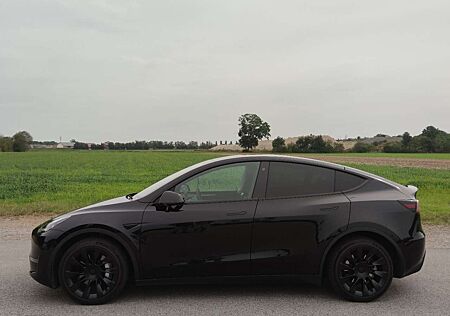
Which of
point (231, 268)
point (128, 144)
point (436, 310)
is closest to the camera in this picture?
point (436, 310)

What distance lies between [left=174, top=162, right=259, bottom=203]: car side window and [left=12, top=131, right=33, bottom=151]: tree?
124m

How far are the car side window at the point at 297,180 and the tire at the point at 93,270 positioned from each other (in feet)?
5.50

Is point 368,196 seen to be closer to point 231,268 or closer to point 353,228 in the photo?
point 353,228

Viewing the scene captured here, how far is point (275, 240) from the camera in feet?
12.8

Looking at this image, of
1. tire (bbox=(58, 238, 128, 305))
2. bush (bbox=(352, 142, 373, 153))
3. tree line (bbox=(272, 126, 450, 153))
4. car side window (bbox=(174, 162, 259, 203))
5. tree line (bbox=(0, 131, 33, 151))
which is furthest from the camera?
tree line (bbox=(0, 131, 33, 151))

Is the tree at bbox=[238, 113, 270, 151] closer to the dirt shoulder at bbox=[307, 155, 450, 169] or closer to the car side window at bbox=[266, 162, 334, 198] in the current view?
the dirt shoulder at bbox=[307, 155, 450, 169]

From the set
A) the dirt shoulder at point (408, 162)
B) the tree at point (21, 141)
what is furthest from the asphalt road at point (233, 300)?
the tree at point (21, 141)

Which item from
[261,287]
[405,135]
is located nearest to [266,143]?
[405,135]

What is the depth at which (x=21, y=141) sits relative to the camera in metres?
115

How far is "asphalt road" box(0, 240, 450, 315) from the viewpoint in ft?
12.0

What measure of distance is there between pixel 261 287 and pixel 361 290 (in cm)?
105

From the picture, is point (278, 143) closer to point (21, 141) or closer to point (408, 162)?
point (408, 162)

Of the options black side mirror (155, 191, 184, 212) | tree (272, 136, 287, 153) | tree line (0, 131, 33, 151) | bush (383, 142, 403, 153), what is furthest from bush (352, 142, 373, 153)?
black side mirror (155, 191, 184, 212)

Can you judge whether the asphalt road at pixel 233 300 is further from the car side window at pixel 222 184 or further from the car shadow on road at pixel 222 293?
the car side window at pixel 222 184
